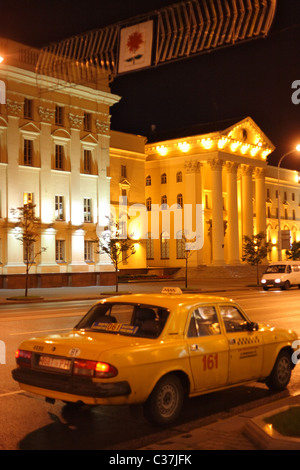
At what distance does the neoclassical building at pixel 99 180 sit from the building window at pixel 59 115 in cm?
8

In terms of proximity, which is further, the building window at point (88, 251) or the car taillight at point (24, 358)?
the building window at point (88, 251)

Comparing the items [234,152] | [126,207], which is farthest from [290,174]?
[126,207]

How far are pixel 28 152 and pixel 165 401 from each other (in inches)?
1592

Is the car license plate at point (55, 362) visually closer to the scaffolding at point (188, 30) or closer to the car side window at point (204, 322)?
the car side window at point (204, 322)

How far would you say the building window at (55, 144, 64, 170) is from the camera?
156ft

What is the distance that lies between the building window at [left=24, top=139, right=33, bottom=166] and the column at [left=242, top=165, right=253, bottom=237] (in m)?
33.5

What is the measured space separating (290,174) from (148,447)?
276 feet

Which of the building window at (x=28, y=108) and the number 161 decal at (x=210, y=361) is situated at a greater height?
the building window at (x=28, y=108)

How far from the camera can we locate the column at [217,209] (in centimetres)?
6662

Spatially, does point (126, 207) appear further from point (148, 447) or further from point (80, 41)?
point (148, 447)

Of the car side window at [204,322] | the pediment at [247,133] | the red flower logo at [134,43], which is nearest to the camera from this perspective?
the car side window at [204,322]

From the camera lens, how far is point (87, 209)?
1972 inches

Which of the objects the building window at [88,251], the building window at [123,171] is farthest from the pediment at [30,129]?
the building window at [123,171]

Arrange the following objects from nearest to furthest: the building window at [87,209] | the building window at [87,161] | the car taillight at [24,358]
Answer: the car taillight at [24,358], the building window at [87,209], the building window at [87,161]
